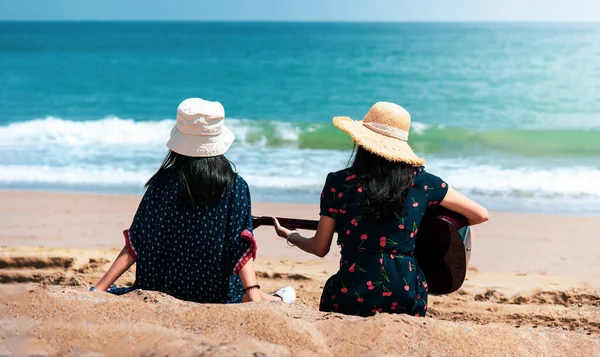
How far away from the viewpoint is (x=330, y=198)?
10.1 feet

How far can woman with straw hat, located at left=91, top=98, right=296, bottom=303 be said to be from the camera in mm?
3141

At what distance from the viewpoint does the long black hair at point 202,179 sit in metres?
3.11

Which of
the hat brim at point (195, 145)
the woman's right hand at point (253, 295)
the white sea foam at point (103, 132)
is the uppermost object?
the white sea foam at point (103, 132)

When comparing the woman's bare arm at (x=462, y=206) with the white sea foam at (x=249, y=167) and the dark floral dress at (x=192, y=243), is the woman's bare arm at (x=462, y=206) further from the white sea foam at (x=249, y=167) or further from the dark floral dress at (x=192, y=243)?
the white sea foam at (x=249, y=167)

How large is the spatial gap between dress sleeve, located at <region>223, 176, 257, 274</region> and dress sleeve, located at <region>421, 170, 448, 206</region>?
761 mm

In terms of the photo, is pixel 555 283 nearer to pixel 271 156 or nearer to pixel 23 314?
pixel 23 314

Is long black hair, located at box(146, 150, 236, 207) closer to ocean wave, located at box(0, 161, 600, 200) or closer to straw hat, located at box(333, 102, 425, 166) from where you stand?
straw hat, located at box(333, 102, 425, 166)

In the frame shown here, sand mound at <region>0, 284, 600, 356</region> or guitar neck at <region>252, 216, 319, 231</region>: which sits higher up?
guitar neck at <region>252, 216, 319, 231</region>

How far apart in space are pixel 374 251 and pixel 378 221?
0.41 feet

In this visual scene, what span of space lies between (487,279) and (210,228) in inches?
112

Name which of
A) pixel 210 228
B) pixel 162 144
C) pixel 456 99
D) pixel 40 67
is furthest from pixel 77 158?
pixel 40 67

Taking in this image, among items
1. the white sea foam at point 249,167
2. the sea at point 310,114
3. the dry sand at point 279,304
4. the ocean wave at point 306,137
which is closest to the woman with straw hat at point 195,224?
the dry sand at point 279,304

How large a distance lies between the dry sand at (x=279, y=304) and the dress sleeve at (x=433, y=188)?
0.53m

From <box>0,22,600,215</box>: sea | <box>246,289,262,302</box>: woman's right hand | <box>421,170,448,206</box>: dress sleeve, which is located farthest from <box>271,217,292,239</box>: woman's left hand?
<box>0,22,600,215</box>: sea
